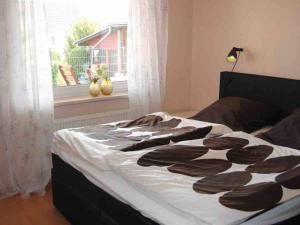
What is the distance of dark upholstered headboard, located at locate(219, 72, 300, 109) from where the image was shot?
2969mm

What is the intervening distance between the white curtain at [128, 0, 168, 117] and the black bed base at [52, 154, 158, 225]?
1233 millimetres

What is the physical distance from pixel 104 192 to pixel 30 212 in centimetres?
107

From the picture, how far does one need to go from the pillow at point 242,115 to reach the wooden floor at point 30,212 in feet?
4.90

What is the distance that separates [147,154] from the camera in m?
1.96

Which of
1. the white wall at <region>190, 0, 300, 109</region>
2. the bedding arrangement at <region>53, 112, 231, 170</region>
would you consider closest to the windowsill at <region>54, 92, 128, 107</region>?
the bedding arrangement at <region>53, 112, 231, 170</region>

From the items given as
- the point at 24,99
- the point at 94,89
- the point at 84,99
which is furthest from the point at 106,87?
the point at 24,99

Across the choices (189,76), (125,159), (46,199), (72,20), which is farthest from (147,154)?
(189,76)

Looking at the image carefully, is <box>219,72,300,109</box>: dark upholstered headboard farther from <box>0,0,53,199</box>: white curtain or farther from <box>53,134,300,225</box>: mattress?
<box>0,0,53,199</box>: white curtain

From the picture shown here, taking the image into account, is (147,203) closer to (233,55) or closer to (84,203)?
(84,203)

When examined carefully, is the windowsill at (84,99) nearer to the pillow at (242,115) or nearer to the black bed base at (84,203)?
the black bed base at (84,203)

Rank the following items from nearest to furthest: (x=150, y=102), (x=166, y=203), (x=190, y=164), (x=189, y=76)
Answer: (x=166, y=203) → (x=190, y=164) → (x=150, y=102) → (x=189, y=76)

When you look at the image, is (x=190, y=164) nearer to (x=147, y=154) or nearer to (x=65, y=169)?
(x=147, y=154)

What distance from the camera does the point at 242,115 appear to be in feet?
9.50

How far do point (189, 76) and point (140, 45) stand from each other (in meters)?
0.91
